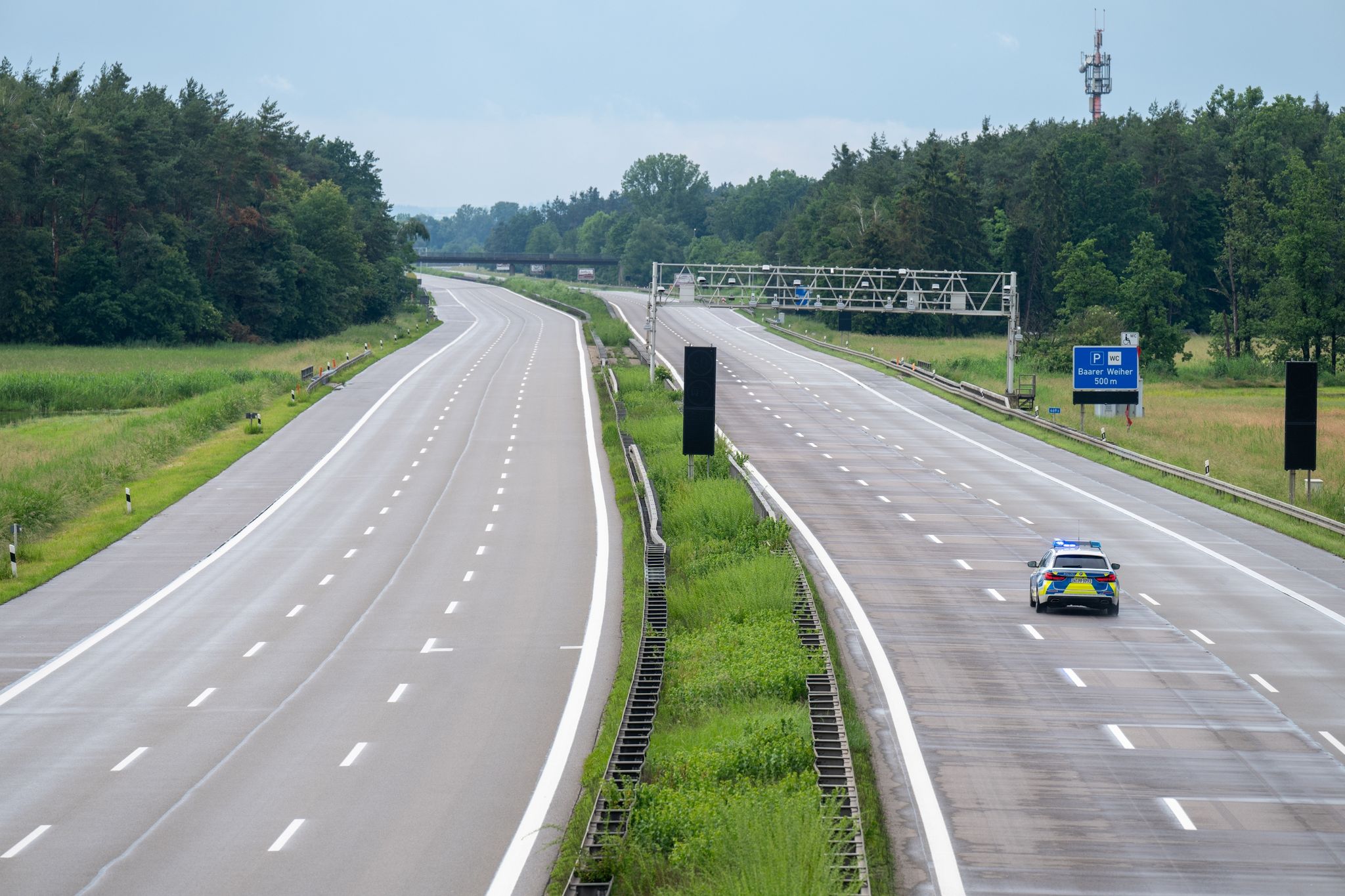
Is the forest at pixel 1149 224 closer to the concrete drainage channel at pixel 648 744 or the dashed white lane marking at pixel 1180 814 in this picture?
the concrete drainage channel at pixel 648 744

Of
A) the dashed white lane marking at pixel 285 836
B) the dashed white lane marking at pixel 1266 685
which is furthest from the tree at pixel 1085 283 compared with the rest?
the dashed white lane marking at pixel 285 836

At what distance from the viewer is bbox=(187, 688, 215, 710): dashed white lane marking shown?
906 inches

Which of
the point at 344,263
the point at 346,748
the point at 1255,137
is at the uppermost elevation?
the point at 1255,137

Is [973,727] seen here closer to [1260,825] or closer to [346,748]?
[1260,825]

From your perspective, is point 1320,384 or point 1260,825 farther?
point 1320,384

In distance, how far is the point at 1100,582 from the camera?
2888cm

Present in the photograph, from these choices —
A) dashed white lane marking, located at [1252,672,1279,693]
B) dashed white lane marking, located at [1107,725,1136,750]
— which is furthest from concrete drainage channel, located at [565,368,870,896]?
dashed white lane marking, located at [1252,672,1279,693]

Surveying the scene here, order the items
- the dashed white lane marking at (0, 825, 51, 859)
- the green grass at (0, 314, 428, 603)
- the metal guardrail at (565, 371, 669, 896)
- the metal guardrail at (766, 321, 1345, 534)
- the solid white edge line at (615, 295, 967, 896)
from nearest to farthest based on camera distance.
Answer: the metal guardrail at (565, 371, 669, 896)
the solid white edge line at (615, 295, 967, 896)
the dashed white lane marking at (0, 825, 51, 859)
the green grass at (0, 314, 428, 603)
the metal guardrail at (766, 321, 1345, 534)

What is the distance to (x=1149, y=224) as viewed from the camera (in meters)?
140

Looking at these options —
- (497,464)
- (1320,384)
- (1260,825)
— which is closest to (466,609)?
(1260,825)

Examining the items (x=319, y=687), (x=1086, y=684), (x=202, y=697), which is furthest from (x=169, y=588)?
(x=1086, y=684)

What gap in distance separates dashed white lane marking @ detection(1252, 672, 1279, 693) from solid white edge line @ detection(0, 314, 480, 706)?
20.3 m

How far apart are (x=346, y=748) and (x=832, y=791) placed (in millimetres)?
7864

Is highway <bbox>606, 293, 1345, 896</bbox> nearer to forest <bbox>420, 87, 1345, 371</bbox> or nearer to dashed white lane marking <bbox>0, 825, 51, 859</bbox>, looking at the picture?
dashed white lane marking <bbox>0, 825, 51, 859</bbox>
